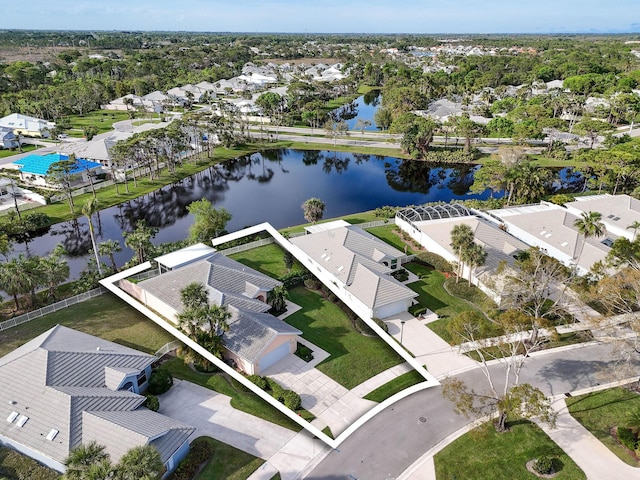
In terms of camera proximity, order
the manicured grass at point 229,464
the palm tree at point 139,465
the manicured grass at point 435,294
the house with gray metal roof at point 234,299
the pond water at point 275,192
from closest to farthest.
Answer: the palm tree at point 139,465
the manicured grass at point 229,464
the house with gray metal roof at point 234,299
the manicured grass at point 435,294
the pond water at point 275,192

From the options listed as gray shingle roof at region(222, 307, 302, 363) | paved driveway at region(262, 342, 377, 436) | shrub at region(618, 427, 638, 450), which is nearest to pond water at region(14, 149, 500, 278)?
gray shingle roof at region(222, 307, 302, 363)

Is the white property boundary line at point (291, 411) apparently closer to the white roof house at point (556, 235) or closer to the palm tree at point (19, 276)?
the palm tree at point (19, 276)

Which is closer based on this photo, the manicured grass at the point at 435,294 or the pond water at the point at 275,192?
the manicured grass at the point at 435,294

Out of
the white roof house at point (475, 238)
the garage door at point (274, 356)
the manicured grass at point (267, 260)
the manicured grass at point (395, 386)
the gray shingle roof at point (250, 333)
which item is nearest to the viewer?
the manicured grass at point (395, 386)

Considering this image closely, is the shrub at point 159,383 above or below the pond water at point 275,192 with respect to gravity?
above

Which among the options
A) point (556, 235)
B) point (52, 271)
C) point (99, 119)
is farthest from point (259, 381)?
point (99, 119)

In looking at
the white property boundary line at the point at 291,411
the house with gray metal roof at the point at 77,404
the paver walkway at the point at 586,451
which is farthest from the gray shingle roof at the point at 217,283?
the paver walkway at the point at 586,451

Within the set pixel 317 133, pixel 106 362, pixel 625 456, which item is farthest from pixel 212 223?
pixel 317 133
